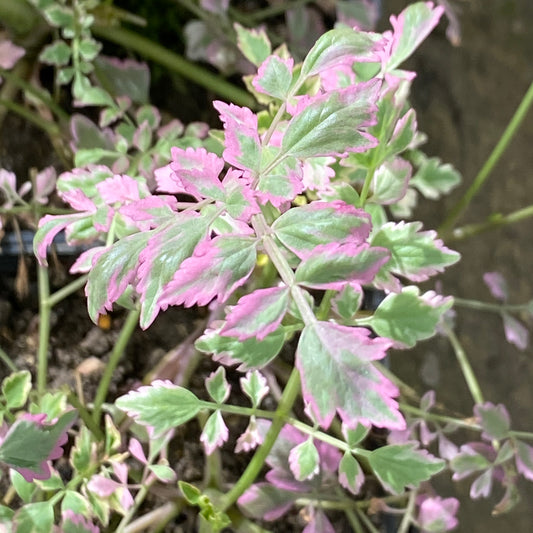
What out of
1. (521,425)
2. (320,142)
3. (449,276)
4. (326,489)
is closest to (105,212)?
(320,142)

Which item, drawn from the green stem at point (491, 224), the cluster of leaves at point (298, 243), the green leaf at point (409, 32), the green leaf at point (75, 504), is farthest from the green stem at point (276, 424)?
the green stem at point (491, 224)

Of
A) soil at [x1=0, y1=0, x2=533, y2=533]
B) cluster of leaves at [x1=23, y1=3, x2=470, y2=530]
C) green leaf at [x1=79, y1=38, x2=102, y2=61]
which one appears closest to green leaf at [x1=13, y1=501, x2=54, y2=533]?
cluster of leaves at [x1=23, y1=3, x2=470, y2=530]

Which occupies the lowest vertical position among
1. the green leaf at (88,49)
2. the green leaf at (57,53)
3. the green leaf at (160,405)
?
the green leaf at (160,405)

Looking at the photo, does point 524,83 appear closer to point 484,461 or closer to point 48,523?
point 484,461

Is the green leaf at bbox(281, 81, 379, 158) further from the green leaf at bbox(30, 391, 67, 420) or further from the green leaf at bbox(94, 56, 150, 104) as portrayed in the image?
the green leaf at bbox(94, 56, 150, 104)

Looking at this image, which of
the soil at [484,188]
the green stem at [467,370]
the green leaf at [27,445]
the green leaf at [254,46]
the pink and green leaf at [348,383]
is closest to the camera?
the pink and green leaf at [348,383]

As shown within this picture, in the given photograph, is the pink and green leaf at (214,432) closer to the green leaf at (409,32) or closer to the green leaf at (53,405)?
the green leaf at (53,405)

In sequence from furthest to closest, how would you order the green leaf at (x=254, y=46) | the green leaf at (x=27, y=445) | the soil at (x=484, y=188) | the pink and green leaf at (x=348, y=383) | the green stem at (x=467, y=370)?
the soil at (x=484, y=188) < the green stem at (x=467, y=370) < the green leaf at (x=254, y=46) < the green leaf at (x=27, y=445) < the pink and green leaf at (x=348, y=383)
